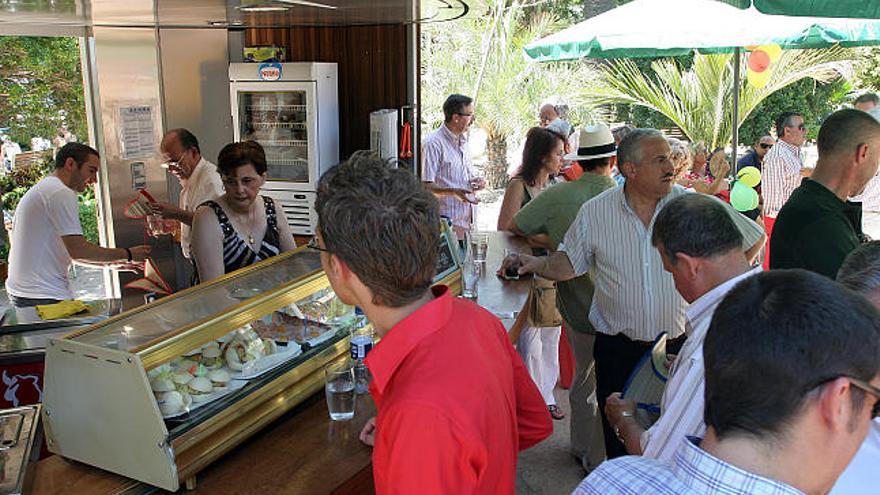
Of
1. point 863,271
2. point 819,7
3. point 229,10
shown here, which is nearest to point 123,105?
point 229,10

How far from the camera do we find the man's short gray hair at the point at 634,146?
10.3 ft

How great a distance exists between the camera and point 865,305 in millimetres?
1107

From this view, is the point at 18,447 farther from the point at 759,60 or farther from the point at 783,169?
the point at 759,60

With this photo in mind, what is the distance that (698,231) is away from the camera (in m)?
2.12

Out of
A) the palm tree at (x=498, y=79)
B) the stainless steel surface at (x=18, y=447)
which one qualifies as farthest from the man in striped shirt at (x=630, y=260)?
the palm tree at (x=498, y=79)

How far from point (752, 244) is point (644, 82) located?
9.61 meters

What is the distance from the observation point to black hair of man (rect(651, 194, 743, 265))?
6.92ft

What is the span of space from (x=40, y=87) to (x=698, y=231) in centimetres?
564

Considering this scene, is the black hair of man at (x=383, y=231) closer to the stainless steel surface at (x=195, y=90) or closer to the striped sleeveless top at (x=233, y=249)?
the striped sleeveless top at (x=233, y=249)

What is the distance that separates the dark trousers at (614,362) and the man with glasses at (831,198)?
0.64m

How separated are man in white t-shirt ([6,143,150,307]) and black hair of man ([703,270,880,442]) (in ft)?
13.0

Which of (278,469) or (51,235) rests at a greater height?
(51,235)

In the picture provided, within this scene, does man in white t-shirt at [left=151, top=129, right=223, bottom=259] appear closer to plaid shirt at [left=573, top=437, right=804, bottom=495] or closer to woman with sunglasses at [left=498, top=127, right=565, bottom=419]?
woman with sunglasses at [left=498, top=127, right=565, bottom=419]

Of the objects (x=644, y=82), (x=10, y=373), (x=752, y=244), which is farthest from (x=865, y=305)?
(x=644, y=82)
